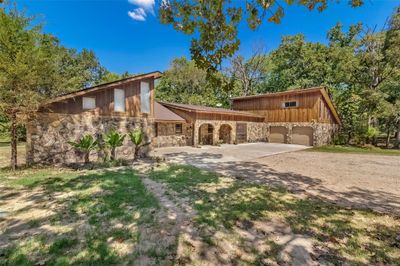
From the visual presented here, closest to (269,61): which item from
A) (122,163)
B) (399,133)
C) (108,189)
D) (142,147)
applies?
(399,133)

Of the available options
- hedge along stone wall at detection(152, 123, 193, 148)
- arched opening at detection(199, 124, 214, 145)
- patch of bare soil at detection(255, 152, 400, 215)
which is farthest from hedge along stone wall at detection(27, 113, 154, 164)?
arched opening at detection(199, 124, 214, 145)

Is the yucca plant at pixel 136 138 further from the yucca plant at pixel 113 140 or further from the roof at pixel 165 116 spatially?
the roof at pixel 165 116

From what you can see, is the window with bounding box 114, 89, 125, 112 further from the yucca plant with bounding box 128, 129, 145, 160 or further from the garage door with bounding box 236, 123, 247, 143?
the garage door with bounding box 236, 123, 247, 143

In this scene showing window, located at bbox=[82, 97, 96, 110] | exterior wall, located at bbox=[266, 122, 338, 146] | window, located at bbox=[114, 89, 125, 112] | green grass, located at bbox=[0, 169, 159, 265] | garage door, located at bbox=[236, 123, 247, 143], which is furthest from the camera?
garage door, located at bbox=[236, 123, 247, 143]

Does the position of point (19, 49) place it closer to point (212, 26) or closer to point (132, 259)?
point (212, 26)

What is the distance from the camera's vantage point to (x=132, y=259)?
309cm

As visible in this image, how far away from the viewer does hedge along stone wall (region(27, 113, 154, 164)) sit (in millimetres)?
9344

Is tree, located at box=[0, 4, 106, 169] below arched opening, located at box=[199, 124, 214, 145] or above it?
above

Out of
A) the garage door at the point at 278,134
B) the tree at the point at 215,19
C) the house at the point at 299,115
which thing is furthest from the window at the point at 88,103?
the garage door at the point at 278,134

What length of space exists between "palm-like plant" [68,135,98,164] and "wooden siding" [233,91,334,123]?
19.5 meters

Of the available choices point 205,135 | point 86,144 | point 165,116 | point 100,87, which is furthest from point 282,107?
point 86,144

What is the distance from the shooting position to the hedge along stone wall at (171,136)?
18359mm

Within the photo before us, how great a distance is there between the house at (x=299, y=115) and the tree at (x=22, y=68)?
20815 millimetres

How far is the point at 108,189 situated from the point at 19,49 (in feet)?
23.0
